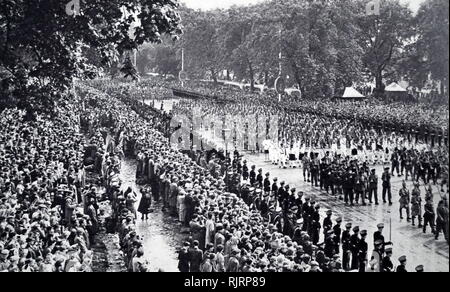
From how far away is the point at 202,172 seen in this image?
19.0 meters

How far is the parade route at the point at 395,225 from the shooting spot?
1348 centimetres

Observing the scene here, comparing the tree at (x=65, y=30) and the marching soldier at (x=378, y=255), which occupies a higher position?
the tree at (x=65, y=30)

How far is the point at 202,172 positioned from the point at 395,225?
661 cm

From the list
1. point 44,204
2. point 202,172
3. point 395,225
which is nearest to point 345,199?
point 395,225

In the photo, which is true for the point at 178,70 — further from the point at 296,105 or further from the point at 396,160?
the point at 396,160

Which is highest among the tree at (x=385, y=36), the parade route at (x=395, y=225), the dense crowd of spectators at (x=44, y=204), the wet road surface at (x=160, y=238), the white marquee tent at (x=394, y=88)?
the tree at (x=385, y=36)

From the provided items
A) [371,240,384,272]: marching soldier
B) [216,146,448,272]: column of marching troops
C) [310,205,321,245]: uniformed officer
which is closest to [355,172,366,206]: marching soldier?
[216,146,448,272]: column of marching troops

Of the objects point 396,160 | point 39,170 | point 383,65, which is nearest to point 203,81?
point 383,65

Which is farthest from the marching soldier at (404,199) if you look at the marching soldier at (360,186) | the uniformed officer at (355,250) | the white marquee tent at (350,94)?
the white marquee tent at (350,94)

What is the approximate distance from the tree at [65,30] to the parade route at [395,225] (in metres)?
7.54

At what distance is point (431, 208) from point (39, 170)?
11425mm

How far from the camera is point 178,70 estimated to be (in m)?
70.8

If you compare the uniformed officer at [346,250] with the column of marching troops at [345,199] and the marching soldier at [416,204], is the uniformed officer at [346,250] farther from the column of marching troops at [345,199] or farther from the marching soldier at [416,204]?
the marching soldier at [416,204]

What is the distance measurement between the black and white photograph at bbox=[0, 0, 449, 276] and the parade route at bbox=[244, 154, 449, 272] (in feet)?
0.23
